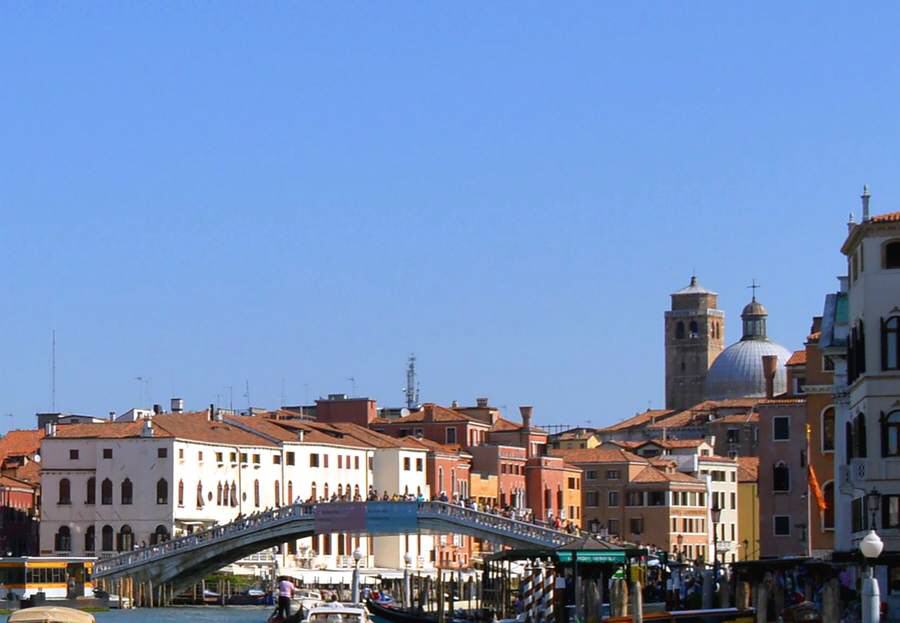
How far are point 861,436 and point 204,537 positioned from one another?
34688 mm

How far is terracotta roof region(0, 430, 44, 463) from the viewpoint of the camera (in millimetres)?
88438

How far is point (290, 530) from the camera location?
223 ft

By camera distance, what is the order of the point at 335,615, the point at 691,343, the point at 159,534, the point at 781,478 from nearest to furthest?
the point at 335,615 → the point at 781,478 → the point at 159,534 → the point at 691,343

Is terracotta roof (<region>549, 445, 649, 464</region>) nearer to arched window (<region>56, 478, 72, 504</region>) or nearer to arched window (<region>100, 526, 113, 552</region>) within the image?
arched window (<region>100, 526, 113, 552</region>)

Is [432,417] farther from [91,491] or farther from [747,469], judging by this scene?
[91,491]

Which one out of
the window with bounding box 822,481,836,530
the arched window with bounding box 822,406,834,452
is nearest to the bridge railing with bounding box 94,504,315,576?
the arched window with bounding box 822,406,834,452

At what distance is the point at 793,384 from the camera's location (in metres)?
62.9

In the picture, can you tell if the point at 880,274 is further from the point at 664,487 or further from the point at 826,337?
the point at 664,487

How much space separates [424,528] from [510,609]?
11.6 metres

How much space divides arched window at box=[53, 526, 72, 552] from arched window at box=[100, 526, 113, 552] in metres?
1.09

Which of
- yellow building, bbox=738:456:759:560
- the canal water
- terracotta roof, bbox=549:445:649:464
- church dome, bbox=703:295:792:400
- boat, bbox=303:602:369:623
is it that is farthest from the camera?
church dome, bbox=703:295:792:400

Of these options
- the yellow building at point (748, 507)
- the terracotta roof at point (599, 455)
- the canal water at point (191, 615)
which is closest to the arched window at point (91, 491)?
the canal water at point (191, 615)

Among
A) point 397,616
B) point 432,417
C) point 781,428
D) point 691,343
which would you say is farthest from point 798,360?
point 691,343

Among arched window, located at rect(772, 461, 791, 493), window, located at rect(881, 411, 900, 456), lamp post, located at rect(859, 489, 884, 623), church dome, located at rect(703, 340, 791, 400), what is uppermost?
church dome, located at rect(703, 340, 791, 400)
